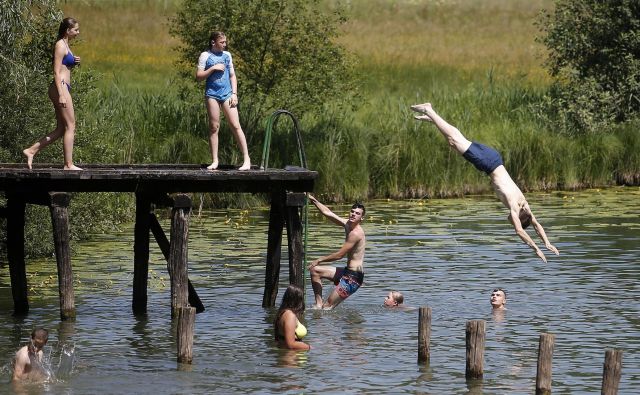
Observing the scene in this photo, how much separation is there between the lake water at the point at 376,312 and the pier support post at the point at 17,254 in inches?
11.4

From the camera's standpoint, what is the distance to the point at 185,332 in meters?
19.0

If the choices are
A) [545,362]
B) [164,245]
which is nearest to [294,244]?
[164,245]

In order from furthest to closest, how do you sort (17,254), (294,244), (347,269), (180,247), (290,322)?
(347,269), (17,254), (294,244), (180,247), (290,322)

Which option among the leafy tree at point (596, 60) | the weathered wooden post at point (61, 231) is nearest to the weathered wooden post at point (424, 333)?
the weathered wooden post at point (61, 231)

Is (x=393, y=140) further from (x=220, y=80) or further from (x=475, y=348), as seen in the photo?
(x=475, y=348)

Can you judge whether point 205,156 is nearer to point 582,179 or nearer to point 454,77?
point 582,179

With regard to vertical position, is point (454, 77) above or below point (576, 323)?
above

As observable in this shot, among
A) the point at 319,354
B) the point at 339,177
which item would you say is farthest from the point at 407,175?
the point at 319,354

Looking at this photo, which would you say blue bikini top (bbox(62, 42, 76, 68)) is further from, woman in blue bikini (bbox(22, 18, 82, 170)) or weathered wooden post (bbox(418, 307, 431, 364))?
weathered wooden post (bbox(418, 307, 431, 364))

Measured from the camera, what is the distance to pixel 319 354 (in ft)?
67.2

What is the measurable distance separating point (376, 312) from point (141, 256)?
12.4ft

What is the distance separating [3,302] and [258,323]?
460cm

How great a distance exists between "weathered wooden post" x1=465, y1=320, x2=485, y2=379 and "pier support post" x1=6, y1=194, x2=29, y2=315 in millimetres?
8164

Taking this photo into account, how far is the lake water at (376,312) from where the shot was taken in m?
18.9
